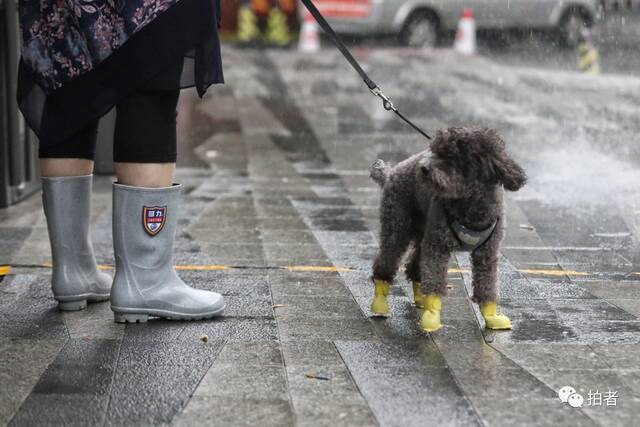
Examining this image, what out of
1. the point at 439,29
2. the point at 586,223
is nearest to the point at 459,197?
the point at 586,223

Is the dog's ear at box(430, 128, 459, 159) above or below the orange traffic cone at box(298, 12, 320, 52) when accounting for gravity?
above

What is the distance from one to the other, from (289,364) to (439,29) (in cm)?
1587

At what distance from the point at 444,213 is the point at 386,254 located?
42 centimetres

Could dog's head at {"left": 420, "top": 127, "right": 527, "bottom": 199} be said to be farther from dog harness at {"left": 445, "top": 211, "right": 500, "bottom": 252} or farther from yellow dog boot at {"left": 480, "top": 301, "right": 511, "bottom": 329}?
yellow dog boot at {"left": 480, "top": 301, "right": 511, "bottom": 329}

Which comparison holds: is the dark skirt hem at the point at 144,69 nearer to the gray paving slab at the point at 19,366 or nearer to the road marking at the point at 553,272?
the gray paving slab at the point at 19,366

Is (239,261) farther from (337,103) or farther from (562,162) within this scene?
(337,103)

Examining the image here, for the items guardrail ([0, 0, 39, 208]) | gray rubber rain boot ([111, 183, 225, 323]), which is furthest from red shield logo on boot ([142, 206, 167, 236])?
guardrail ([0, 0, 39, 208])

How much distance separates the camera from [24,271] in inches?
220

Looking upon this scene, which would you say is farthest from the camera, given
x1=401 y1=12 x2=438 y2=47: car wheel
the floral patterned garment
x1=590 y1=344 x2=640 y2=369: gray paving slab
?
x1=401 y1=12 x2=438 y2=47: car wheel

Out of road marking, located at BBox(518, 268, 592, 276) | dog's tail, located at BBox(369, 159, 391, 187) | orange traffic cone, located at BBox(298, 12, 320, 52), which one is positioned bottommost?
orange traffic cone, located at BBox(298, 12, 320, 52)

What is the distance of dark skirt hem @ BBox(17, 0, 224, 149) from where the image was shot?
448 cm

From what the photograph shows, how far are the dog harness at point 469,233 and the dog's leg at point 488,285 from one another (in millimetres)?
56

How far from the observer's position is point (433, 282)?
4539mm

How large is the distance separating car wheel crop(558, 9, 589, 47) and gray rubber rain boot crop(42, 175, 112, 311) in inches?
608
